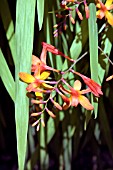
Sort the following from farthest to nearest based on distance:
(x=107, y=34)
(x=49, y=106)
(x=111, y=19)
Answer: (x=49, y=106), (x=107, y=34), (x=111, y=19)

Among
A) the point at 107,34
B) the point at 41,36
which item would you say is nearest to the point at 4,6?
the point at 41,36

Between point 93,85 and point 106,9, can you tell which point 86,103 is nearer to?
point 93,85

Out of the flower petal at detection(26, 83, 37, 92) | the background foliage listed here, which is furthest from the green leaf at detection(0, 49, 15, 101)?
the flower petal at detection(26, 83, 37, 92)

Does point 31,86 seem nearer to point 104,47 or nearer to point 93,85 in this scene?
point 93,85

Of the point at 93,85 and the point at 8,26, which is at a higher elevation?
the point at 8,26

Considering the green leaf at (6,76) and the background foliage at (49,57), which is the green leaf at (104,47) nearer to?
the background foliage at (49,57)

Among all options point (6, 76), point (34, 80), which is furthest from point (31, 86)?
point (6, 76)

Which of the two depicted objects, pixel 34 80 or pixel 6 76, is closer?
pixel 34 80

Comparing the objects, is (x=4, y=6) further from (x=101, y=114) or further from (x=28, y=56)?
(x=101, y=114)

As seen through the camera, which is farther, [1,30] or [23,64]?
[1,30]
